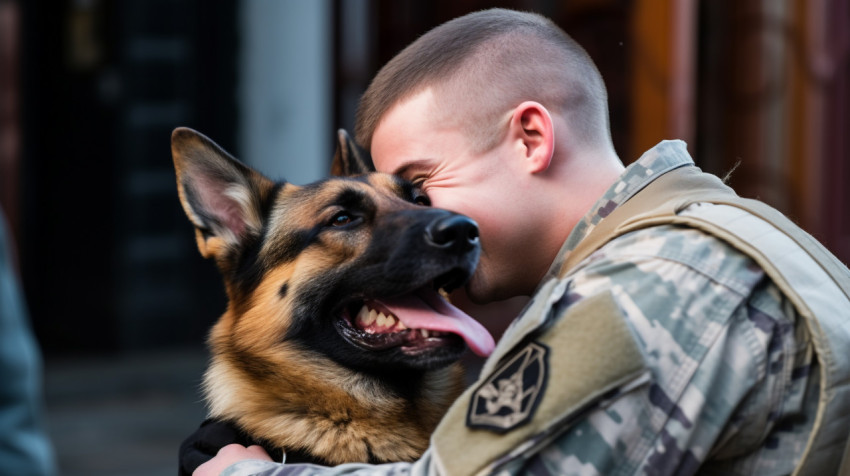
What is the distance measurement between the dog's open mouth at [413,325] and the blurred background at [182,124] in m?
3.97

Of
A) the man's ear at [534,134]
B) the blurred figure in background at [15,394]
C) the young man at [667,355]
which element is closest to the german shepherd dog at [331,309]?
the man's ear at [534,134]

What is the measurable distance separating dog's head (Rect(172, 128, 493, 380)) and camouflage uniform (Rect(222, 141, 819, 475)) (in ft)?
1.57

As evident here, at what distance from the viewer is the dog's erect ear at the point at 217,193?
2.29m

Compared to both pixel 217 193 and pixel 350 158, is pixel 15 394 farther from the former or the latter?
pixel 350 158

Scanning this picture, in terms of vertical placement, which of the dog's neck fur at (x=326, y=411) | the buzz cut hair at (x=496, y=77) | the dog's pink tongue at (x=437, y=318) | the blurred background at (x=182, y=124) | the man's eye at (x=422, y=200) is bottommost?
the blurred background at (x=182, y=124)

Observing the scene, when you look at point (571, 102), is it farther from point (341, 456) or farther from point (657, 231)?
point (341, 456)

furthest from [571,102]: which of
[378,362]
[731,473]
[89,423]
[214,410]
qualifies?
[89,423]

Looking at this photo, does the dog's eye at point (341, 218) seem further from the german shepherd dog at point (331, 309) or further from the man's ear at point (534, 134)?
the man's ear at point (534, 134)

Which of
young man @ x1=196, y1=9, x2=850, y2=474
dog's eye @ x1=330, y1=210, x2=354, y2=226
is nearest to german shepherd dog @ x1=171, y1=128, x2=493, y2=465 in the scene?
dog's eye @ x1=330, y1=210, x2=354, y2=226

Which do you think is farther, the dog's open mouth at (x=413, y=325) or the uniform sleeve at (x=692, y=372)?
the dog's open mouth at (x=413, y=325)

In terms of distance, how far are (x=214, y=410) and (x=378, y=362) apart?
41 centimetres

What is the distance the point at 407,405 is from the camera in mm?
2174

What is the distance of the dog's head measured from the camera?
6.52ft

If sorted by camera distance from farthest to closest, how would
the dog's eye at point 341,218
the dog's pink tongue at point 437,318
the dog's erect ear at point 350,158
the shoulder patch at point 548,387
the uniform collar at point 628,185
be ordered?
1. the dog's erect ear at point 350,158
2. the dog's eye at point 341,218
3. the dog's pink tongue at point 437,318
4. the uniform collar at point 628,185
5. the shoulder patch at point 548,387
